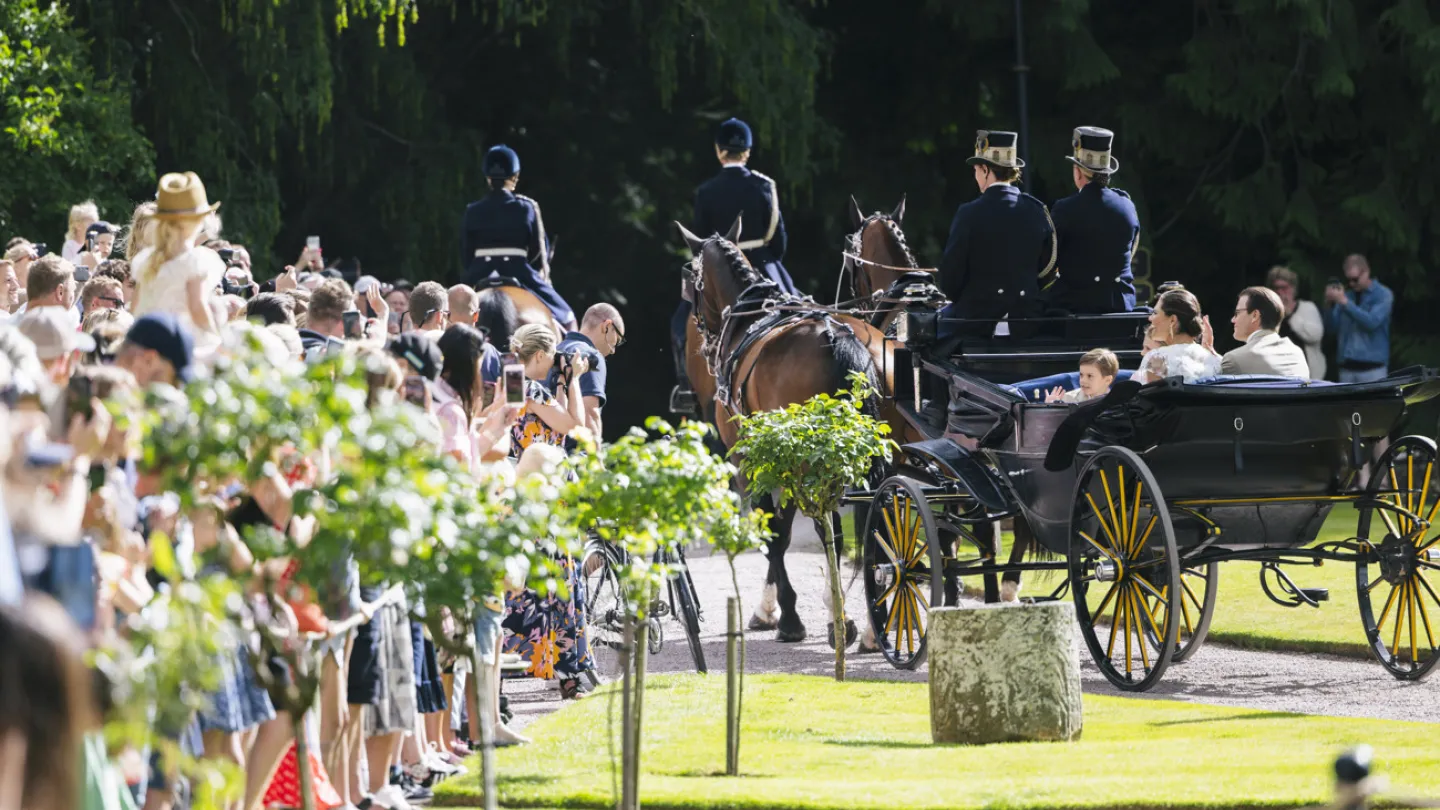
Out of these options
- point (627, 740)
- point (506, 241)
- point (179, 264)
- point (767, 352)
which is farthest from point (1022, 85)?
point (627, 740)

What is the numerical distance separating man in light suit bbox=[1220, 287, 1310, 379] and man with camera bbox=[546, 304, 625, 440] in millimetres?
2980

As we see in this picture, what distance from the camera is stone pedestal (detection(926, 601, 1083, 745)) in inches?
335

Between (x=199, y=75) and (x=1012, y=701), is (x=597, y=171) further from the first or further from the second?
(x=1012, y=701)

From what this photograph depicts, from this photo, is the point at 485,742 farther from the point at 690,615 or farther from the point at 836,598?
the point at 690,615

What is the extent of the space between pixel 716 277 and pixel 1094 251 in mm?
2899

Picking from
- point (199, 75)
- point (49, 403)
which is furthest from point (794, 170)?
point (49, 403)

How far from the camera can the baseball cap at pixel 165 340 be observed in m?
5.51

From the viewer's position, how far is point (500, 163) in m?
15.3

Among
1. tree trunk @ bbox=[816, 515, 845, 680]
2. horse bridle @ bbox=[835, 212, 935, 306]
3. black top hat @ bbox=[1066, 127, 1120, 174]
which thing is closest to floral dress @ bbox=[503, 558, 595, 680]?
tree trunk @ bbox=[816, 515, 845, 680]

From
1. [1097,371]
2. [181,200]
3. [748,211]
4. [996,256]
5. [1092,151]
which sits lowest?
[1097,371]

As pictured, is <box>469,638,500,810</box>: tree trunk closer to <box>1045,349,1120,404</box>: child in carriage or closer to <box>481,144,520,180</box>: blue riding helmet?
<box>1045,349,1120,404</box>: child in carriage

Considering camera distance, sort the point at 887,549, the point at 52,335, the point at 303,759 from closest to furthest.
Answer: the point at 303,759 < the point at 52,335 < the point at 887,549

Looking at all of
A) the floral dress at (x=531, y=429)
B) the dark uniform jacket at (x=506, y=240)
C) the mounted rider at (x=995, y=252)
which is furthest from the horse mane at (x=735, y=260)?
the floral dress at (x=531, y=429)

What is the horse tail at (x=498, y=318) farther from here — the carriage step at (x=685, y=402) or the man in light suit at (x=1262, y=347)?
the man in light suit at (x=1262, y=347)
